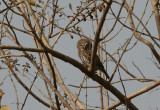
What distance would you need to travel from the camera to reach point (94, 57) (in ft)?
12.7

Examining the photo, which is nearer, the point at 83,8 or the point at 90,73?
the point at 90,73

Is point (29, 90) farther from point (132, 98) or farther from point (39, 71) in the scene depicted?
point (132, 98)

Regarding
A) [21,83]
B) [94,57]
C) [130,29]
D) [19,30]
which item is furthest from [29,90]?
[130,29]

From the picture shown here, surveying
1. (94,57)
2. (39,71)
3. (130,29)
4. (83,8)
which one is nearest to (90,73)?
(94,57)

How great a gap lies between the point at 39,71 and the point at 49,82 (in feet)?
0.96

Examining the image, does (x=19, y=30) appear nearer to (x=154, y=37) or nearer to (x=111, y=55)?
(x=111, y=55)

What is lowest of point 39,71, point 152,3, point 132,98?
point 132,98

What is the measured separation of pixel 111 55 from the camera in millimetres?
4961

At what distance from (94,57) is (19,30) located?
1.34 meters

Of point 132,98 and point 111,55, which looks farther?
point 111,55

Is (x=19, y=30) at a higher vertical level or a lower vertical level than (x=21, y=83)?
higher

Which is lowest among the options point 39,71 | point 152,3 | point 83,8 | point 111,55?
point 39,71

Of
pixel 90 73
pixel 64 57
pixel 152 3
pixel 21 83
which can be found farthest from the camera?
pixel 152 3

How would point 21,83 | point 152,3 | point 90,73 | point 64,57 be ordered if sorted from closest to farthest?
point 64,57
point 90,73
point 21,83
point 152,3
